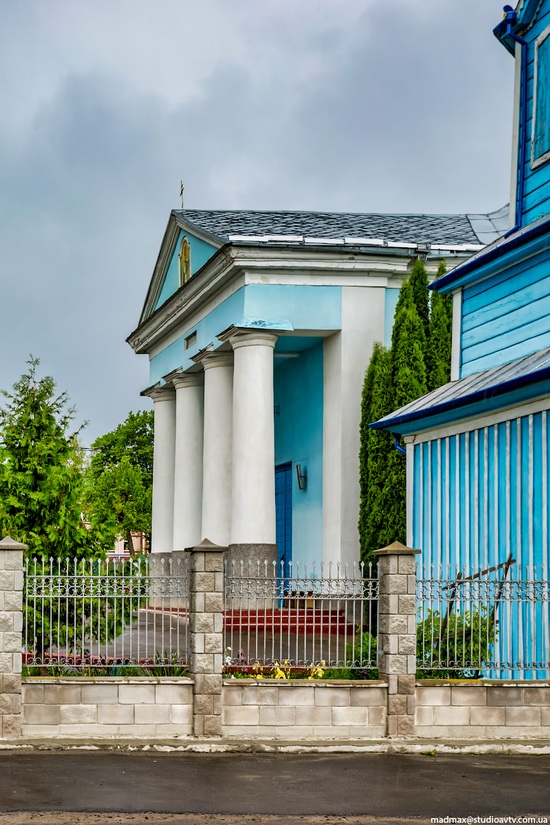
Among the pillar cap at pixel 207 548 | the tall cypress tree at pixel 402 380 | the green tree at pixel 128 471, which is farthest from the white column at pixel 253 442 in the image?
the green tree at pixel 128 471

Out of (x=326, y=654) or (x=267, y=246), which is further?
(x=267, y=246)

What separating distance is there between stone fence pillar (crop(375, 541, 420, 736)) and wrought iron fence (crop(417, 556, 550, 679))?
0.93 feet

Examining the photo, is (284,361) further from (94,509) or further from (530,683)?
(530,683)

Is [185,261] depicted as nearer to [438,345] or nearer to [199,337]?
[199,337]

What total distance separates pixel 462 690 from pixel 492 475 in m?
3.29

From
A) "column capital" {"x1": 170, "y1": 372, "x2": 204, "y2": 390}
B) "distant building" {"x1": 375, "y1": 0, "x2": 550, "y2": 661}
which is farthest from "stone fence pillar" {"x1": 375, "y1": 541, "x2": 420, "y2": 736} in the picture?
"column capital" {"x1": 170, "y1": 372, "x2": 204, "y2": 390}

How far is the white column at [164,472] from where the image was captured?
31.7 metres

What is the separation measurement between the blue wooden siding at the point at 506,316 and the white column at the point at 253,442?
654cm

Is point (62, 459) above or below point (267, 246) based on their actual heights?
below

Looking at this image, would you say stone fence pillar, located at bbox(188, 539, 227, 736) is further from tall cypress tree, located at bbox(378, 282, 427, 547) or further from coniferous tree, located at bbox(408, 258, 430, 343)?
coniferous tree, located at bbox(408, 258, 430, 343)

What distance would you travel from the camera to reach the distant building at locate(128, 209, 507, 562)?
24.5 metres

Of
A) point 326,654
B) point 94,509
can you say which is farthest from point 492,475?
point 94,509

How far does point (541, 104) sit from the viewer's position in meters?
17.5

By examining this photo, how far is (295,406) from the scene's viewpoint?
29109 millimetres
